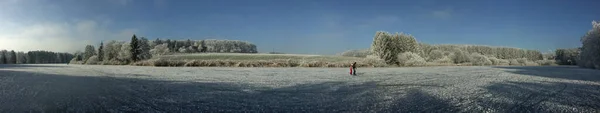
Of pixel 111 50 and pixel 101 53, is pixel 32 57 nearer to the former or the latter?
pixel 101 53

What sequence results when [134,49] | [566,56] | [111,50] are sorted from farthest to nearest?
[566,56]
[111,50]
[134,49]

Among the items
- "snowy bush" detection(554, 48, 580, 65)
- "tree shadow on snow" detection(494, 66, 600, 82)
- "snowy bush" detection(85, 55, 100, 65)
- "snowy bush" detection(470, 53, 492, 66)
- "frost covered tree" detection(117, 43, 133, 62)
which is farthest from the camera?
"snowy bush" detection(554, 48, 580, 65)

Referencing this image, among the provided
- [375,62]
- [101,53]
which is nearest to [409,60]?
[375,62]

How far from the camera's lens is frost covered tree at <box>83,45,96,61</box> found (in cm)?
8938

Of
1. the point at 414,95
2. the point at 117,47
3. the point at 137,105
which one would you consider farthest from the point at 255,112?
the point at 117,47

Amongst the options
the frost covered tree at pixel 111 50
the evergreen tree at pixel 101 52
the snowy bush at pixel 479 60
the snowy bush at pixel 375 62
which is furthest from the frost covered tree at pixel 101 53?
the snowy bush at pixel 479 60

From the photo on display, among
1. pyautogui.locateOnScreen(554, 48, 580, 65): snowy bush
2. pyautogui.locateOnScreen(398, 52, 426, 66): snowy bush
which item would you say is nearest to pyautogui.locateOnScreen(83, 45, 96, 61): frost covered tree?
pyautogui.locateOnScreen(398, 52, 426, 66): snowy bush

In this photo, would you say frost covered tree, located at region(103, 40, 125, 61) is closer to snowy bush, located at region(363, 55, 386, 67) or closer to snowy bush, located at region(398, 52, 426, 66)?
snowy bush, located at region(363, 55, 386, 67)

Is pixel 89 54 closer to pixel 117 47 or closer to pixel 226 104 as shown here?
pixel 117 47

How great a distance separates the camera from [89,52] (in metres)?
90.4

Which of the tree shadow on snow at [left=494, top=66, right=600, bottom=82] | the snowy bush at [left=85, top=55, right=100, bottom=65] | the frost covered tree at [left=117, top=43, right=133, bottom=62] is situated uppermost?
the frost covered tree at [left=117, top=43, right=133, bottom=62]

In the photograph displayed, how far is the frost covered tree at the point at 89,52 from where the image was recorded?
293 ft

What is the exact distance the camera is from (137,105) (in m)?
10.6

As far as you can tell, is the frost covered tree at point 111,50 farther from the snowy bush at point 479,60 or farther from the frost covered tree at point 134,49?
the snowy bush at point 479,60
